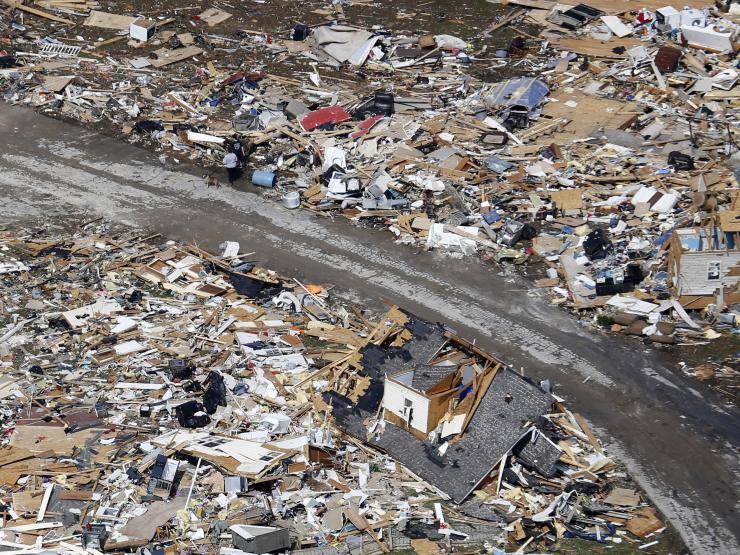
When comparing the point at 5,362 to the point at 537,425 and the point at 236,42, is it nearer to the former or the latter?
the point at 537,425

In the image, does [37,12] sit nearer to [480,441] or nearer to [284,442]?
[284,442]

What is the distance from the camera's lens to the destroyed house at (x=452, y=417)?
60.0 ft

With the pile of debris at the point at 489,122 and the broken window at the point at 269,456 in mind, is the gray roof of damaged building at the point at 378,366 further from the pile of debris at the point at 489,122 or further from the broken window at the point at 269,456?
the pile of debris at the point at 489,122

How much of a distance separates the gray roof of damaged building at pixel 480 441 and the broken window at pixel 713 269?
521 cm

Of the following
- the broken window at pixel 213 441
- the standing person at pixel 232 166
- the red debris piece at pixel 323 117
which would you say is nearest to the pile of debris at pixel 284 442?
the broken window at pixel 213 441

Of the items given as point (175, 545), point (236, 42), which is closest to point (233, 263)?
point (175, 545)

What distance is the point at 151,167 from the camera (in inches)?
1149

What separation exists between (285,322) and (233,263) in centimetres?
277

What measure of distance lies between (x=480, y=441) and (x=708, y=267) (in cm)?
693

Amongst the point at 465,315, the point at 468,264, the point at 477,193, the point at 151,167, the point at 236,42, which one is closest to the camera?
the point at 465,315

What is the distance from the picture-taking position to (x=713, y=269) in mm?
22031

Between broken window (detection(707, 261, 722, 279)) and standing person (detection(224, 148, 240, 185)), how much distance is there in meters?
12.6

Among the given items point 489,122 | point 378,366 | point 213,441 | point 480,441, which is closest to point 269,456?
point 213,441

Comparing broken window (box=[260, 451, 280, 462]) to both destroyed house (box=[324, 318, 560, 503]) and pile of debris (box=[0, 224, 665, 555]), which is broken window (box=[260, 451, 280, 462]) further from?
destroyed house (box=[324, 318, 560, 503])
